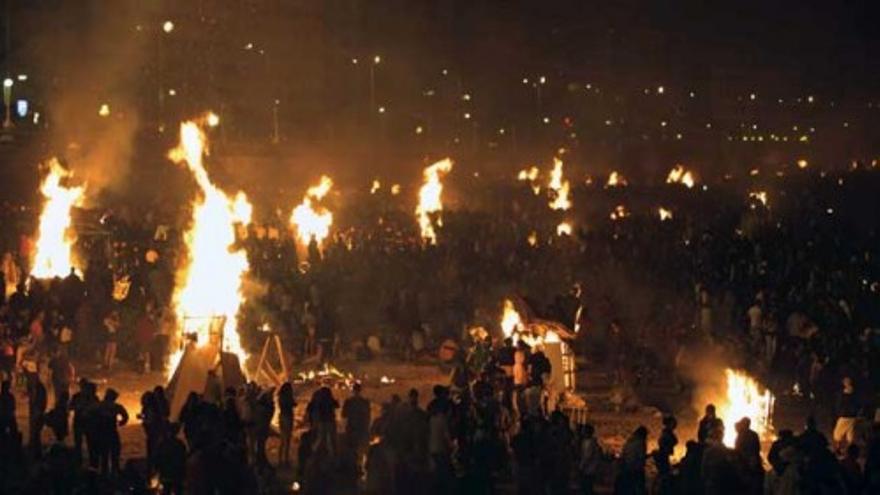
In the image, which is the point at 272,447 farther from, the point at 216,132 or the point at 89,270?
the point at 216,132

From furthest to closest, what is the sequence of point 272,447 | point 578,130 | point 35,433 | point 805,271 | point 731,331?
point 578,130
point 805,271
point 731,331
point 272,447
point 35,433

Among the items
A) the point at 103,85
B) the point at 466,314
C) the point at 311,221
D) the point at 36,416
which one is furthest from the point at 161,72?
the point at 36,416

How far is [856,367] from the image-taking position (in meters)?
15.4

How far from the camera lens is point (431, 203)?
40906mm

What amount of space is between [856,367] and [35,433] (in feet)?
32.2

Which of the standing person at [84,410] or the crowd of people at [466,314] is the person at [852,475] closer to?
the crowd of people at [466,314]

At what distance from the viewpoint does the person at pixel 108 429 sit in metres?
11.7

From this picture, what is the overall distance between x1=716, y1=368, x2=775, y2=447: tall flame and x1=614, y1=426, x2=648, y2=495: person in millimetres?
4720

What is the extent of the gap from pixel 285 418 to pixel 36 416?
264 cm

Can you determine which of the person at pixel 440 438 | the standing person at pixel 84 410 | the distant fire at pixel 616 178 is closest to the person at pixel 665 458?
the person at pixel 440 438

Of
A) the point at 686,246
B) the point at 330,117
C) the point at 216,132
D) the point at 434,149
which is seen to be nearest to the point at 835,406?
the point at 686,246

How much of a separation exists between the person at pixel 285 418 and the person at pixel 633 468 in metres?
4.04

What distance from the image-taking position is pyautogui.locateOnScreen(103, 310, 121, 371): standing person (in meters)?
18.6

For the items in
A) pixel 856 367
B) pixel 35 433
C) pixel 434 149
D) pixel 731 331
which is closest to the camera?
pixel 35 433
